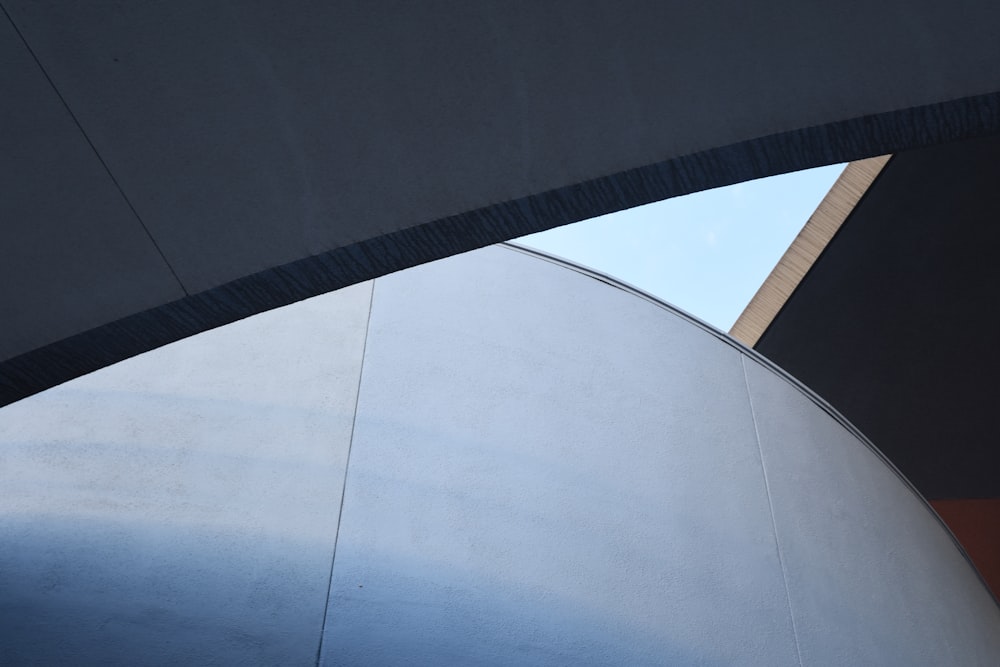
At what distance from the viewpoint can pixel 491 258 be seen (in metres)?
4.38

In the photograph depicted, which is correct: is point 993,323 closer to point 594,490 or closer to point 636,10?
point 594,490

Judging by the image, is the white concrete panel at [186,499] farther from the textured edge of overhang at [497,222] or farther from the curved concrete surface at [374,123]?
the curved concrete surface at [374,123]

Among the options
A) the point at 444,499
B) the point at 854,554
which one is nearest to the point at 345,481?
the point at 444,499

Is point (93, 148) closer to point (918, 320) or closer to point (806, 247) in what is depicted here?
point (806, 247)

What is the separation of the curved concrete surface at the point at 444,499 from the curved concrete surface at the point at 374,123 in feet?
4.45

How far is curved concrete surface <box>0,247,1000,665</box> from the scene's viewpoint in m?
3.25

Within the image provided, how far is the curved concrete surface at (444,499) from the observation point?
10.7 feet

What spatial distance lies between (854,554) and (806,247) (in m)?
5.69

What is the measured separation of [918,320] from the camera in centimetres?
1005

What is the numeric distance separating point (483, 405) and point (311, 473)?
77cm

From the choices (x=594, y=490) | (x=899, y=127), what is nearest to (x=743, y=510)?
(x=594, y=490)

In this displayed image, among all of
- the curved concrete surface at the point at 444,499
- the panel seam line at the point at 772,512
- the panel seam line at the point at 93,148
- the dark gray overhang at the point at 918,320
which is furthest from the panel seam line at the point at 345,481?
the dark gray overhang at the point at 918,320

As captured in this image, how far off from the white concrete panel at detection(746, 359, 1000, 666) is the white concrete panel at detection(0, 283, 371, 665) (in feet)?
6.89

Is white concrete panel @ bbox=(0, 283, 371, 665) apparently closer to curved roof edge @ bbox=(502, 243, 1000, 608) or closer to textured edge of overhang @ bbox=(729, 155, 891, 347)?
curved roof edge @ bbox=(502, 243, 1000, 608)
